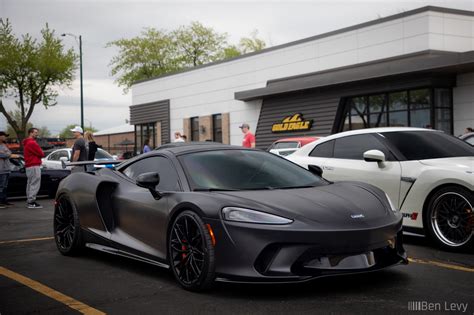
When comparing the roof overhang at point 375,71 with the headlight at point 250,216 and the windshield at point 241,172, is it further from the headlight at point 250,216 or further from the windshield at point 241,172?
the headlight at point 250,216

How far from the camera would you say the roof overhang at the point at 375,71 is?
18.6 meters

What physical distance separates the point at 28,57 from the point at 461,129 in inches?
1323

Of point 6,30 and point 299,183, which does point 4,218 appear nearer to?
point 299,183

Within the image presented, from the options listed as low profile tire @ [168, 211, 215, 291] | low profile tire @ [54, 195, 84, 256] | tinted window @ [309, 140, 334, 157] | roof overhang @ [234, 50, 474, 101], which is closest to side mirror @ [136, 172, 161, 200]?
low profile tire @ [168, 211, 215, 291]

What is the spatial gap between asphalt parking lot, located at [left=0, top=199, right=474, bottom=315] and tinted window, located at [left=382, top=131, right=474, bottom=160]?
128 cm

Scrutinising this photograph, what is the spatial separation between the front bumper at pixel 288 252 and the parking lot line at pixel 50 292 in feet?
3.33

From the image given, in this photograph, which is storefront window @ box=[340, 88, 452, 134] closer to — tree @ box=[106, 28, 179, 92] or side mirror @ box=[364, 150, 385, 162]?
side mirror @ box=[364, 150, 385, 162]

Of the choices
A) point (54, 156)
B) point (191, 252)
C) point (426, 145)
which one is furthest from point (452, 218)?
point (54, 156)

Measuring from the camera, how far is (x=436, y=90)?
1998cm

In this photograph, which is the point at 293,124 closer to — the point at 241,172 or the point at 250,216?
the point at 241,172

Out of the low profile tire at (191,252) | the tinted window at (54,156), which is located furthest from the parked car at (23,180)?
the low profile tire at (191,252)

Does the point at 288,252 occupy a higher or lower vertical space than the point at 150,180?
lower

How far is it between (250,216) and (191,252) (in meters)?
0.63

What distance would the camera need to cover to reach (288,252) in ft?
14.6
